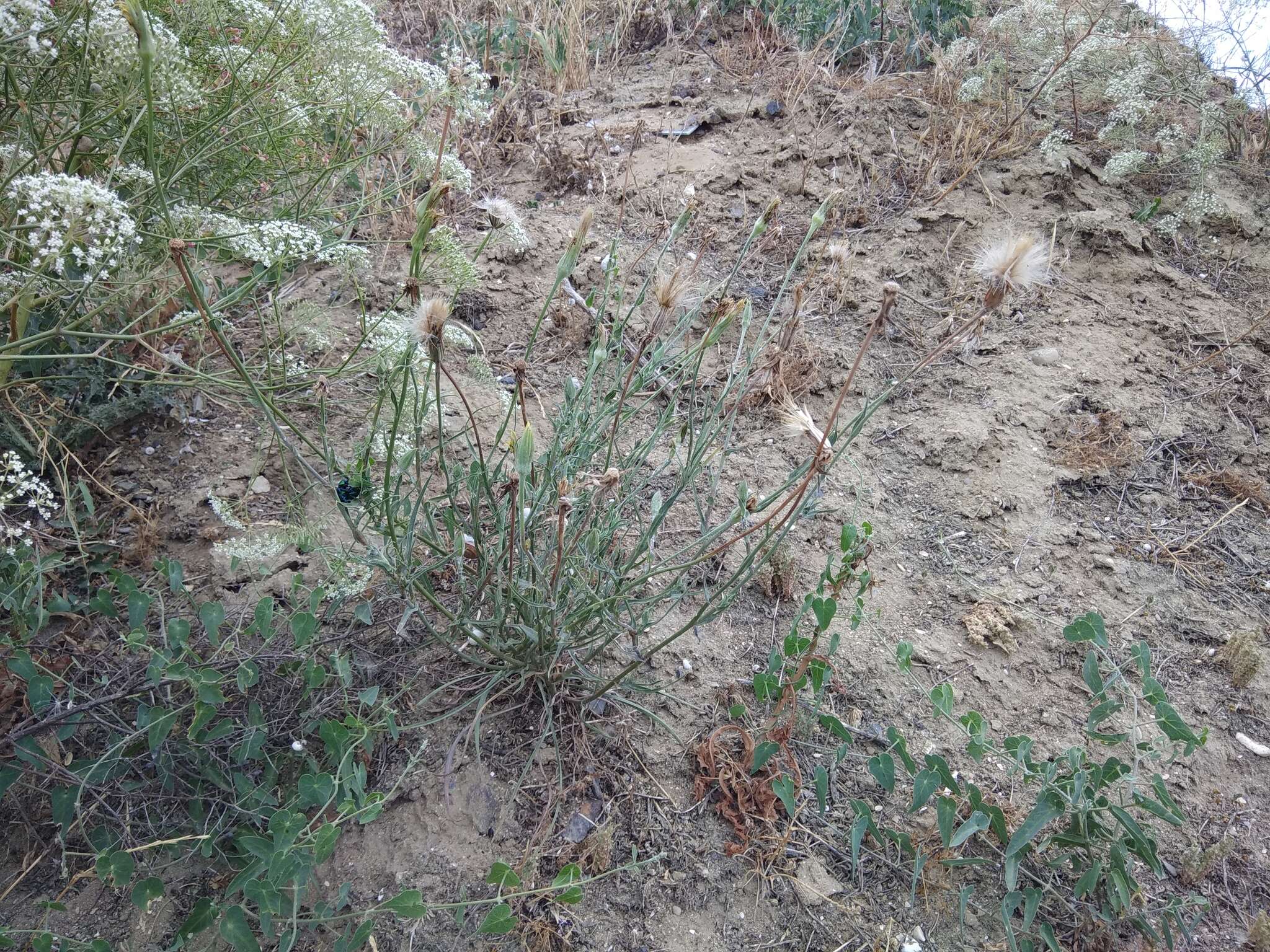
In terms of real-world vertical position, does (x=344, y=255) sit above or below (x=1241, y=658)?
above

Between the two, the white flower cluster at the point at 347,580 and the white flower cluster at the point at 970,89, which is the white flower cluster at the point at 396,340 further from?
the white flower cluster at the point at 970,89

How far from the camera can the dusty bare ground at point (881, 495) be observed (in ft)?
5.84

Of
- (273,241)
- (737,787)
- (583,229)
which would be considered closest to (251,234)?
(273,241)

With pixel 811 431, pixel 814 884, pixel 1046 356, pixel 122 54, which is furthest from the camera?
pixel 1046 356

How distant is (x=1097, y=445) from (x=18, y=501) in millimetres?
3266

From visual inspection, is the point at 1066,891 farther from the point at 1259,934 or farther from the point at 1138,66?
the point at 1138,66

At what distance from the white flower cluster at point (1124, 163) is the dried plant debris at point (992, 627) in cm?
228

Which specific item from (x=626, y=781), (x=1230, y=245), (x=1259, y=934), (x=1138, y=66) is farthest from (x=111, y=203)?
(x=1138, y=66)

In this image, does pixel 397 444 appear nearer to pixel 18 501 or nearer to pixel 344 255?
pixel 344 255

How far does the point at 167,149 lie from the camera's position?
2.07 m

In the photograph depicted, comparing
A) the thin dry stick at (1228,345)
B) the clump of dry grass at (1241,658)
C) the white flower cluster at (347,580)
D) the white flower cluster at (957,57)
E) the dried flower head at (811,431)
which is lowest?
the clump of dry grass at (1241,658)

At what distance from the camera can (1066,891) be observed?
1.81m

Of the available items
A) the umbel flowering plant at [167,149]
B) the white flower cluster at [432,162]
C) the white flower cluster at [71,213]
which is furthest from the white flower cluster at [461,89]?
the white flower cluster at [71,213]

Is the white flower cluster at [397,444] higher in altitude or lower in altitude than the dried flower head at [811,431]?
→ lower
